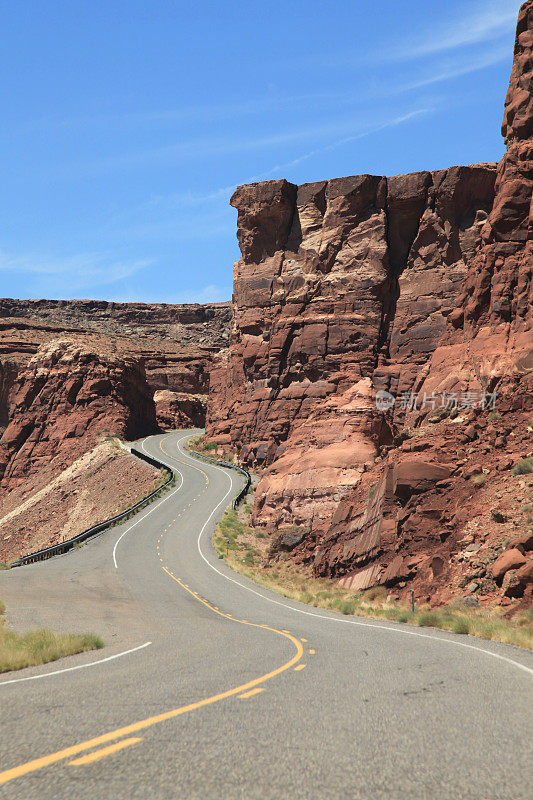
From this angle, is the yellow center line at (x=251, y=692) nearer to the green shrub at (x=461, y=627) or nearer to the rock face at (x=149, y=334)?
the green shrub at (x=461, y=627)

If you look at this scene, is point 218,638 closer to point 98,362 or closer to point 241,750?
point 241,750

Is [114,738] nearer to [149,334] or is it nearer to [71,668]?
[71,668]

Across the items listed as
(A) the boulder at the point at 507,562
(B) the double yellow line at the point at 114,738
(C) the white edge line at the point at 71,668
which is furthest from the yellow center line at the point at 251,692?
(A) the boulder at the point at 507,562

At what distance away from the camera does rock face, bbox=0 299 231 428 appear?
106 metres

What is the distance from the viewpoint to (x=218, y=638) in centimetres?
1372

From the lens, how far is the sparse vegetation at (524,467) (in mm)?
21391

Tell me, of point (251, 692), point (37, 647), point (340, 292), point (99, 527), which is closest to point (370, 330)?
point (340, 292)

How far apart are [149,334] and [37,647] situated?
154 meters

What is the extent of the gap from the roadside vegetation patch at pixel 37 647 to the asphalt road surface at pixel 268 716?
0.34 metres

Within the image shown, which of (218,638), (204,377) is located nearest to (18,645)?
(218,638)

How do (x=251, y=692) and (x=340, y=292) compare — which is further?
(x=340, y=292)

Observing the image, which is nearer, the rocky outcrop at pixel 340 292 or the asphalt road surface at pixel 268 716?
the asphalt road surface at pixel 268 716

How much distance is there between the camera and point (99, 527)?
1759 inches

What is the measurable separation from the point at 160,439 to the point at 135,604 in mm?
60959
